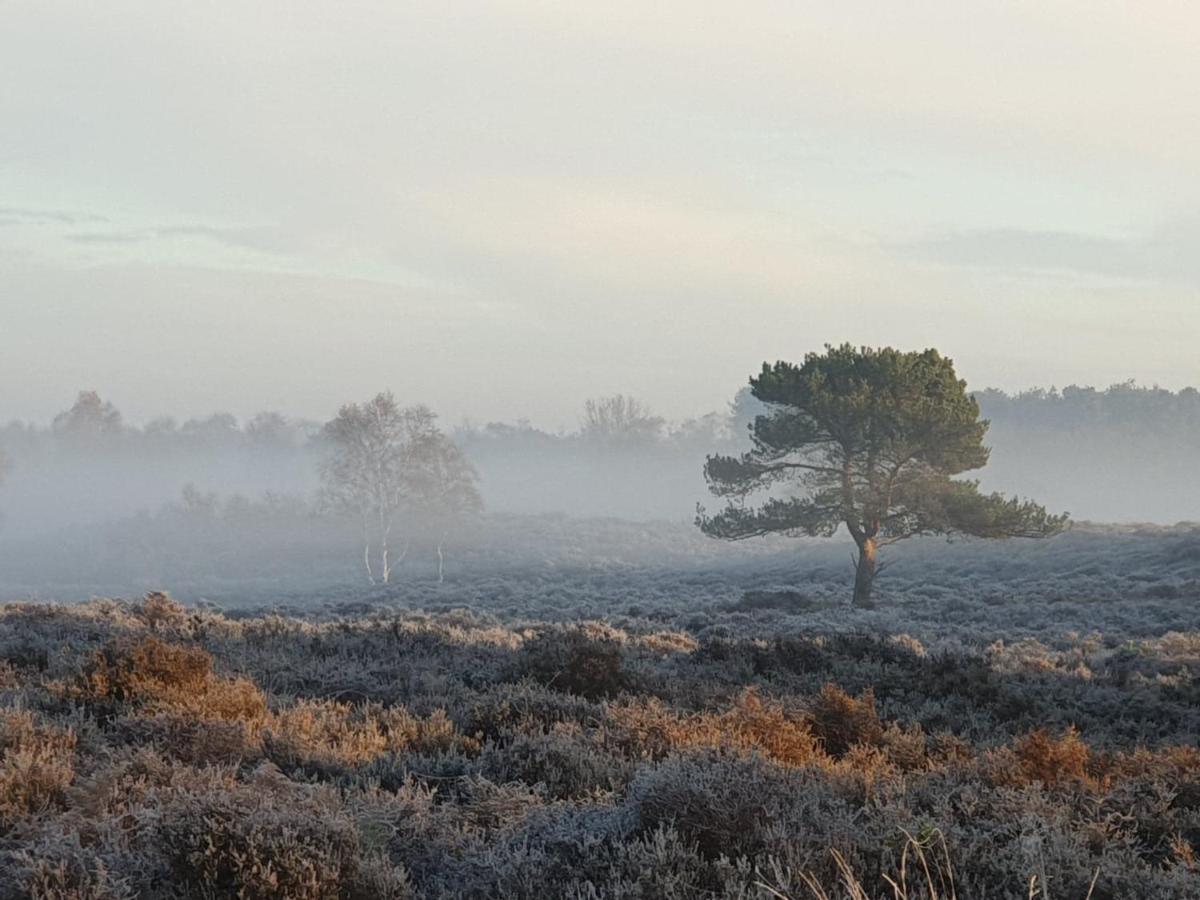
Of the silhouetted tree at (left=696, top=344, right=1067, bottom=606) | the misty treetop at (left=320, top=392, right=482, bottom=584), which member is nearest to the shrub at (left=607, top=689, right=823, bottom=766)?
the silhouetted tree at (left=696, top=344, right=1067, bottom=606)

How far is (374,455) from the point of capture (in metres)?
54.8

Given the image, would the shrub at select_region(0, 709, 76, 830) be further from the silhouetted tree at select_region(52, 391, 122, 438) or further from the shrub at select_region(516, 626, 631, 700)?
the silhouetted tree at select_region(52, 391, 122, 438)

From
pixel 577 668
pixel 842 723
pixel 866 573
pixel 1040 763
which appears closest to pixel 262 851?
pixel 1040 763

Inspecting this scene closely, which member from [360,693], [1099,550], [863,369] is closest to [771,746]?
[360,693]

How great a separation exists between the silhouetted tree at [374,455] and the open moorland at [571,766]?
40.0 metres

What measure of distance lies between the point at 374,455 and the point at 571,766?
5064 centimetres

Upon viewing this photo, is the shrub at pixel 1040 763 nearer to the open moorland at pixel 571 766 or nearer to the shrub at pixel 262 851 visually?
the open moorland at pixel 571 766

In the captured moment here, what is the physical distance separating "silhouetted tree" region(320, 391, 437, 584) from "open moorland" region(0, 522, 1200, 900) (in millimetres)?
39989

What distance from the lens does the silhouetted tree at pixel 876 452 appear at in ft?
83.9

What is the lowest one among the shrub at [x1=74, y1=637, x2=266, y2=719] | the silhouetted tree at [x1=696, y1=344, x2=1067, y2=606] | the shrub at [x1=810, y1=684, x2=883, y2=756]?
the shrub at [x1=810, y1=684, x2=883, y2=756]

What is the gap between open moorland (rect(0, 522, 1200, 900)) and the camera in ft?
13.2

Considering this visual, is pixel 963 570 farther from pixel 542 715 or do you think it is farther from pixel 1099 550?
pixel 542 715

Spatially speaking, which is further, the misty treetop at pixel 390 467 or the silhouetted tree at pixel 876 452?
the misty treetop at pixel 390 467

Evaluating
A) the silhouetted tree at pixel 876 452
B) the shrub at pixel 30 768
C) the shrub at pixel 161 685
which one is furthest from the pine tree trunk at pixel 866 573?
the shrub at pixel 30 768
